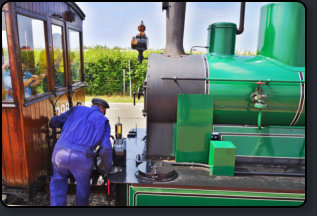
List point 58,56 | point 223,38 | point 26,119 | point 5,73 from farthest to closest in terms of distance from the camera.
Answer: point 58,56 < point 223,38 < point 26,119 < point 5,73

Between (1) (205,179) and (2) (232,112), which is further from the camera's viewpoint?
(2) (232,112)

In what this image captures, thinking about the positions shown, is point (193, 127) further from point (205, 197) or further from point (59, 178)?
point (59, 178)

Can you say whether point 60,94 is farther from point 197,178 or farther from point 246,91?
point 246,91

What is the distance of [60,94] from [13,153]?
3.83ft

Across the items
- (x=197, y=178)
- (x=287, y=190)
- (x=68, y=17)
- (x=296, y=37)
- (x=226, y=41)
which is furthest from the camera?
(x=68, y=17)

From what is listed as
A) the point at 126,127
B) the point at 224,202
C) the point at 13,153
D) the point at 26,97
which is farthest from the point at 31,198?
the point at 126,127

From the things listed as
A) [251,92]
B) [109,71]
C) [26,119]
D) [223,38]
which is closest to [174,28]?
[223,38]

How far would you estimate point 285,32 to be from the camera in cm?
290

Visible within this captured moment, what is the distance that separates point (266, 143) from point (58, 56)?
313cm

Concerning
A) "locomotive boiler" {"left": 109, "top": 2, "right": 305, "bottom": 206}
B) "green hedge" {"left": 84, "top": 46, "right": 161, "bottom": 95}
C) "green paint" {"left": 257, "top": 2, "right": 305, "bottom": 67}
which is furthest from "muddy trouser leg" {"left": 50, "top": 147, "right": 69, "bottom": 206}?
"green hedge" {"left": 84, "top": 46, "right": 161, "bottom": 95}

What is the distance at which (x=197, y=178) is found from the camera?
102 inches

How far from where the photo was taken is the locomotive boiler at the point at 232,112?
2.78 metres

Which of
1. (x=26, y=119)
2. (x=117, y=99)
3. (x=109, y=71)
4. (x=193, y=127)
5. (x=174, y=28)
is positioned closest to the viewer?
(x=26, y=119)

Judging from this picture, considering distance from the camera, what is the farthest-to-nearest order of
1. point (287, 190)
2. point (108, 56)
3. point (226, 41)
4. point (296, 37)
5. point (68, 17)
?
point (108, 56) → point (68, 17) → point (226, 41) → point (296, 37) → point (287, 190)
